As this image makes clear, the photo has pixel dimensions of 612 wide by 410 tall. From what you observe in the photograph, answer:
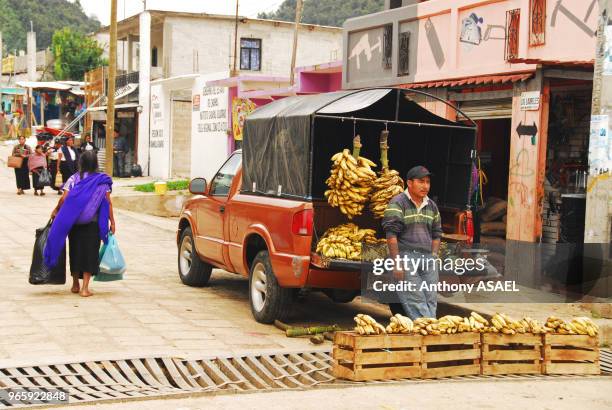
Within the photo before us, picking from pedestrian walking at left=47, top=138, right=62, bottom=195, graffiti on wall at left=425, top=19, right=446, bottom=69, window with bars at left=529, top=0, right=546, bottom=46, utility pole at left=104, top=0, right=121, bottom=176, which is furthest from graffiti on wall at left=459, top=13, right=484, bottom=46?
pedestrian walking at left=47, top=138, right=62, bottom=195

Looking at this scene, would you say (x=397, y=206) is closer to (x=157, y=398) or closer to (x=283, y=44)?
(x=157, y=398)

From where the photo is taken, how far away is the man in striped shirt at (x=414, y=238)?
8.09 meters

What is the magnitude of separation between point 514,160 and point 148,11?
26.9m

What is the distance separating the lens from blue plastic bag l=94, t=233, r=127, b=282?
Result: 10484 mm

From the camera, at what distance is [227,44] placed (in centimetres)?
4069

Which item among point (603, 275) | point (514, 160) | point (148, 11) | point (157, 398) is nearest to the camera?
point (157, 398)

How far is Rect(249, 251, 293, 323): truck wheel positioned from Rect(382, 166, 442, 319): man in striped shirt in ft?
5.12

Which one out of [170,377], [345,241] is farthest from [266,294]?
[170,377]

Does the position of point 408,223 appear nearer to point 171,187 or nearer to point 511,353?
point 511,353

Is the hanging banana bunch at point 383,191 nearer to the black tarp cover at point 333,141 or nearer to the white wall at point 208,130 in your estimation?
the black tarp cover at point 333,141

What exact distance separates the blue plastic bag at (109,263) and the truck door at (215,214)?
3.68ft

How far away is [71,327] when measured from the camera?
872cm

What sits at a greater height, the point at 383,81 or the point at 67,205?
the point at 383,81

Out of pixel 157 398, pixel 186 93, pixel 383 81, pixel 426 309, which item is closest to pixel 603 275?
pixel 426 309
